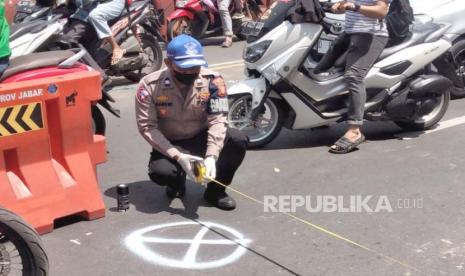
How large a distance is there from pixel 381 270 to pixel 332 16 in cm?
368

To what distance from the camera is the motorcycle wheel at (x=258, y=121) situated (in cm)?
588

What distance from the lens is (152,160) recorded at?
4.63 metres

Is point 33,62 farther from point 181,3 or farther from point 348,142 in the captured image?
point 181,3

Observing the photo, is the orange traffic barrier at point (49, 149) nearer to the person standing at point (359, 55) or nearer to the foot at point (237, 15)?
the person standing at point (359, 55)

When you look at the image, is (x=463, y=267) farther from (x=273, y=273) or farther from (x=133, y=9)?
(x=133, y=9)

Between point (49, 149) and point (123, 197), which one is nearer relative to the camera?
point (49, 149)

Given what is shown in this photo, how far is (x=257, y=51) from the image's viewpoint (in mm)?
5848

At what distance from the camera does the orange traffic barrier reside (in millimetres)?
4062

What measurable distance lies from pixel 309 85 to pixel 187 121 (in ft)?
5.45

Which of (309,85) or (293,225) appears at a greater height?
(309,85)

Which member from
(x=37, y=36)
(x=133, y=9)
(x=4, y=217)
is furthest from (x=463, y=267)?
(x=133, y=9)

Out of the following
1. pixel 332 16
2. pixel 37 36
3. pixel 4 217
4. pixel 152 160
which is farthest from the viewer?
pixel 332 16

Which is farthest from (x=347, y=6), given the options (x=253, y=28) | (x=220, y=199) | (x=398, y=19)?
(x=220, y=199)

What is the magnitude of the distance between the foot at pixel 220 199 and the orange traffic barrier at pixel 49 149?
2.33 ft
